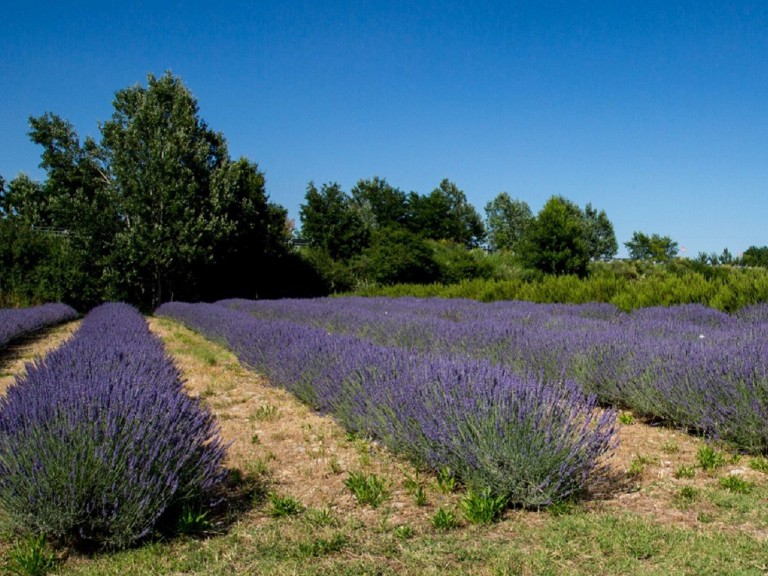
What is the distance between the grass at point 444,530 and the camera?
2145mm

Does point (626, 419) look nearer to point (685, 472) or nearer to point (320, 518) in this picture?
point (685, 472)

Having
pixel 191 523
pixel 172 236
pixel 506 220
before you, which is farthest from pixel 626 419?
pixel 506 220

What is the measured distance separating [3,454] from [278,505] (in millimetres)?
1164

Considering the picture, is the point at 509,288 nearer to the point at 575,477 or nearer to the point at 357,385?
the point at 357,385

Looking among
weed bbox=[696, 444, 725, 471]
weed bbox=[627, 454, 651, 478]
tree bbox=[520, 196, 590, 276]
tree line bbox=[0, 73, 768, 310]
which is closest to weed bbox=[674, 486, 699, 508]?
weed bbox=[627, 454, 651, 478]

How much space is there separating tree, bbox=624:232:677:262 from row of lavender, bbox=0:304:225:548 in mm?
35859

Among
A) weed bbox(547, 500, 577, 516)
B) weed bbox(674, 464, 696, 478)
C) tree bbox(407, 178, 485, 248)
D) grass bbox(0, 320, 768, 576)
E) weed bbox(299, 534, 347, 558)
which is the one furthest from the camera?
tree bbox(407, 178, 485, 248)

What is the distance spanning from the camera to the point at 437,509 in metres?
2.71

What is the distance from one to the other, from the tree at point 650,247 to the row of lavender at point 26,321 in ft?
99.9

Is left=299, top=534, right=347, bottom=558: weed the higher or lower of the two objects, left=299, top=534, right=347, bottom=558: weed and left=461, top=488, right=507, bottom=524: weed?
the lower

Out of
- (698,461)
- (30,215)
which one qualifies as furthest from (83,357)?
(30,215)

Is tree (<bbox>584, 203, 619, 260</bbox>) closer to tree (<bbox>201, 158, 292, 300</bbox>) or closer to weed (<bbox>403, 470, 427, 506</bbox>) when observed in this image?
tree (<bbox>201, 158, 292, 300</bbox>)

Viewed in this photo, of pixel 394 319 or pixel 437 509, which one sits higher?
pixel 394 319

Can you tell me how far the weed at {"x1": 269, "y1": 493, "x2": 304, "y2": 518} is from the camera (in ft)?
8.86
